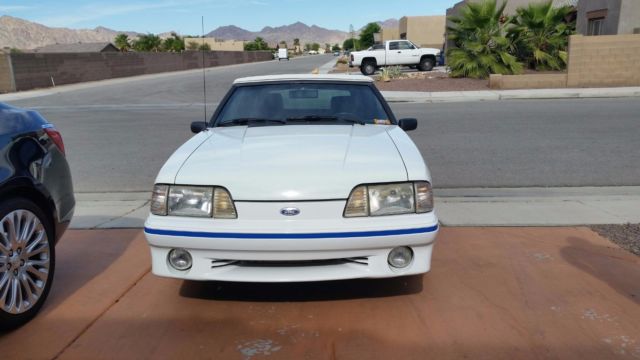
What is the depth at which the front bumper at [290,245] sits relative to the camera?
347 cm

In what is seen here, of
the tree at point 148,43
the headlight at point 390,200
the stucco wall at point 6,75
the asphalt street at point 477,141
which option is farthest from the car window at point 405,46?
the tree at point 148,43

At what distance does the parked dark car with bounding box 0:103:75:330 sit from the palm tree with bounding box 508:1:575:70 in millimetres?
22681

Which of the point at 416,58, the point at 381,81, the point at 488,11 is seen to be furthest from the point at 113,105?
the point at 416,58

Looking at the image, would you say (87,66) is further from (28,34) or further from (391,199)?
(28,34)

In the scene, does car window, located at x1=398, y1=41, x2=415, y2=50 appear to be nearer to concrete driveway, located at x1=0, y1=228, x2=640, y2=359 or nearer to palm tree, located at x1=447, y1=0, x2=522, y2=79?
palm tree, located at x1=447, y1=0, x2=522, y2=79

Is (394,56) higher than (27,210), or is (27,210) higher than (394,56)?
(394,56)

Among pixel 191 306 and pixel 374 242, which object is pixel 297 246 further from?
pixel 191 306

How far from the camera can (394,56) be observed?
31.9m

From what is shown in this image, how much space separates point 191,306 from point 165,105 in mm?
17079

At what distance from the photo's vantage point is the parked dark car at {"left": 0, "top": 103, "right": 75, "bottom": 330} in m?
3.57

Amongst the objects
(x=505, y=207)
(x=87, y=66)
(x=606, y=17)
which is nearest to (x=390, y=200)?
(x=505, y=207)

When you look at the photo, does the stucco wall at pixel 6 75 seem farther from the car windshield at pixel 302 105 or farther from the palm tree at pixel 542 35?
the car windshield at pixel 302 105

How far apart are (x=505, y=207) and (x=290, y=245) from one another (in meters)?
3.68

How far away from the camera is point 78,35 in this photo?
194 m
